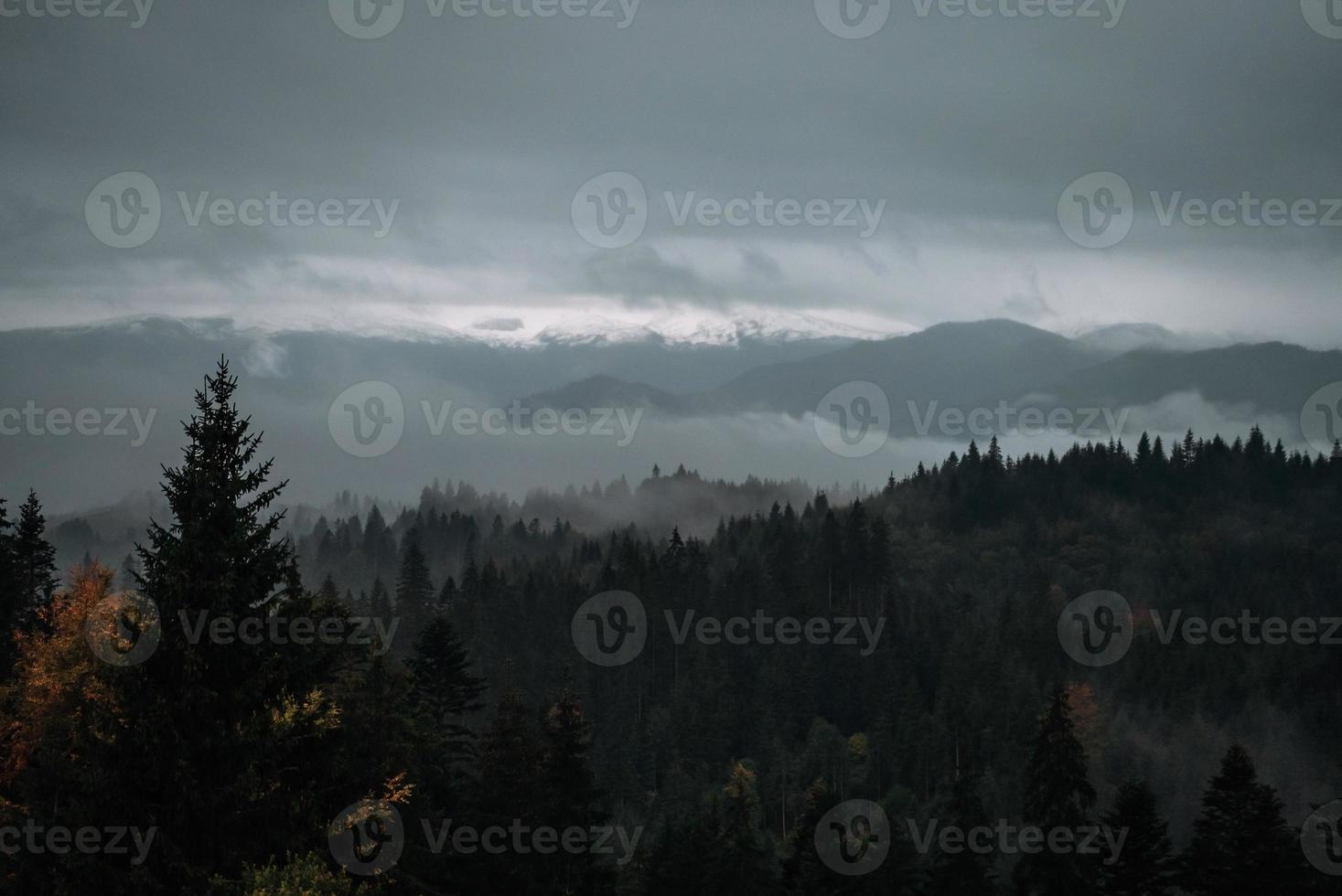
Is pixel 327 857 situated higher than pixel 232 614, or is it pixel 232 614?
pixel 232 614

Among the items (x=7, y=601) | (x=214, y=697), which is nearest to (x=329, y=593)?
(x=7, y=601)

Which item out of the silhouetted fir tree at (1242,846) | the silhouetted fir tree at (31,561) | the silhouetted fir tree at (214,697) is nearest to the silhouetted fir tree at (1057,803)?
the silhouetted fir tree at (1242,846)

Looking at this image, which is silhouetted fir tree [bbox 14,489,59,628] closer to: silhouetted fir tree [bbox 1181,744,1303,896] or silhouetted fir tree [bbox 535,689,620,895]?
silhouetted fir tree [bbox 535,689,620,895]

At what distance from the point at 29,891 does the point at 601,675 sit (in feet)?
411

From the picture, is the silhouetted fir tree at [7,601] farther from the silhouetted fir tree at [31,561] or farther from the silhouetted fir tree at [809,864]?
the silhouetted fir tree at [809,864]

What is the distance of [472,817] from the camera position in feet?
158

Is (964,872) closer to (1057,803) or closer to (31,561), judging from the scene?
(1057,803)

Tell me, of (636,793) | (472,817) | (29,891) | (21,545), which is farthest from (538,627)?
(29,891)

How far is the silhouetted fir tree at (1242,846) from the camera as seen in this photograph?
47.6m

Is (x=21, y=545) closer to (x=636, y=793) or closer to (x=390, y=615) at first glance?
(x=636, y=793)

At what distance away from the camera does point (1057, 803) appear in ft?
165

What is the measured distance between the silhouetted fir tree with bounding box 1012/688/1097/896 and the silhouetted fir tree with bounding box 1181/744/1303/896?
4172mm

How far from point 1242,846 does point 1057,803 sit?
663cm

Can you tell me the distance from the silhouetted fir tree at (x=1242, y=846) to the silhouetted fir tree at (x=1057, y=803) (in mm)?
4172
